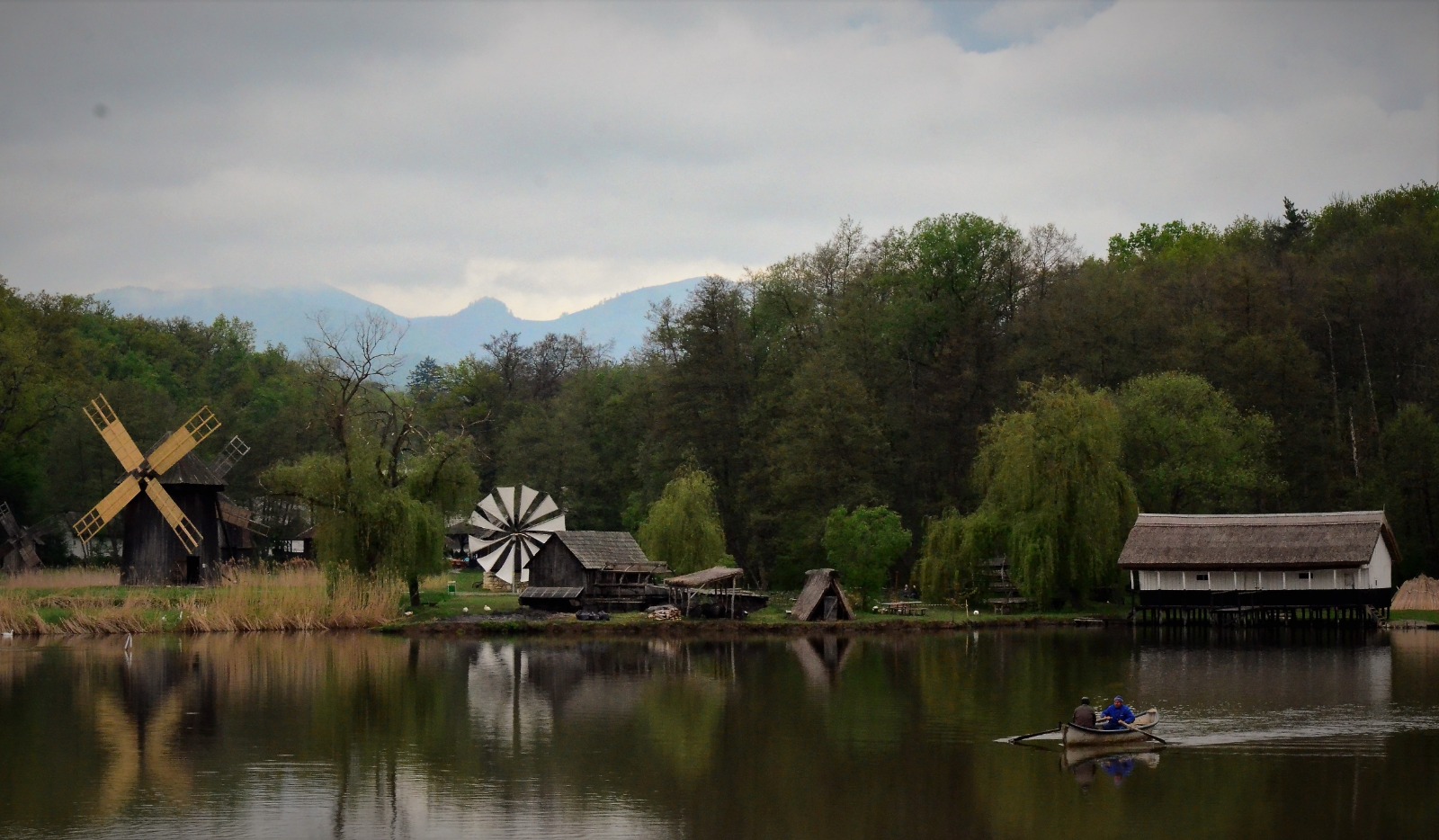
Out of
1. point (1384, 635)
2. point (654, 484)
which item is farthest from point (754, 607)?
point (1384, 635)

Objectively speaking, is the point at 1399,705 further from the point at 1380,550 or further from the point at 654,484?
the point at 654,484

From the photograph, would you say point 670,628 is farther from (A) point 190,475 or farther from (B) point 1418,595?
(B) point 1418,595

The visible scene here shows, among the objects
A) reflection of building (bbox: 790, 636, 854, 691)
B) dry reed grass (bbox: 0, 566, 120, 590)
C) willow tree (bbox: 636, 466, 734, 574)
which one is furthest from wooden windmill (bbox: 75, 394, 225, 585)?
reflection of building (bbox: 790, 636, 854, 691)

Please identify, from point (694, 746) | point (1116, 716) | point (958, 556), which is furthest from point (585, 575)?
point (1116, 716)

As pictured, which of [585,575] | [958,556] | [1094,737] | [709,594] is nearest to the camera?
[1094,737]

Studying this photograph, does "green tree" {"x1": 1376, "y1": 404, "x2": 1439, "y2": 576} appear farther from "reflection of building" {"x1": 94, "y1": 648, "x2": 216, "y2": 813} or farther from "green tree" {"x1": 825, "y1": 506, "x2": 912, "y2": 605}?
"reflection of building" {"x1": 94, "y1": 648, "x2": 216, "y2": 813}

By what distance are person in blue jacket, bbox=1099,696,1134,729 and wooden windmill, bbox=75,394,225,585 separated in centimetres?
4301

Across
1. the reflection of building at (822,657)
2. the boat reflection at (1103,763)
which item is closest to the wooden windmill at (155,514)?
the reflection of building at (822,657)

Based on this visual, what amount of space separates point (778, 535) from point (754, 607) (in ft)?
44.4

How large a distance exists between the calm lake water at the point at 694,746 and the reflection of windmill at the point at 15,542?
31.7 m

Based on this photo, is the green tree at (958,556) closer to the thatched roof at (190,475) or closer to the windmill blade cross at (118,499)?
the thatched roof at (190,475)

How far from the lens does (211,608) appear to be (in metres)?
50.4

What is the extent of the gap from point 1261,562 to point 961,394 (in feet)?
67.7

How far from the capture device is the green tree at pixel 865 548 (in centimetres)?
5850
